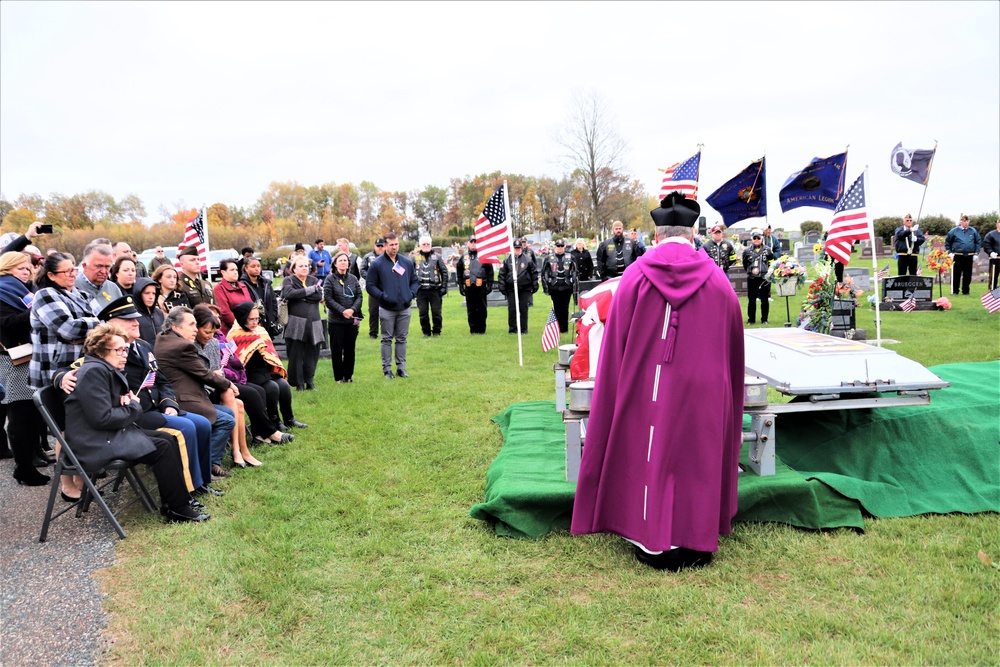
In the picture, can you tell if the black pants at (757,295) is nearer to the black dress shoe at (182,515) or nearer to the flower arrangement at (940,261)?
the flower arrangement at (940,261)

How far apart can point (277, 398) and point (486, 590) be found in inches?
165

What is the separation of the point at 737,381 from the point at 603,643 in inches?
68.3

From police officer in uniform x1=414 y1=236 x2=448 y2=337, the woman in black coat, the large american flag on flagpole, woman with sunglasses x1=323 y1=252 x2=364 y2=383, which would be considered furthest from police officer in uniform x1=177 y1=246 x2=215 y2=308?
the large american flag on flagpole

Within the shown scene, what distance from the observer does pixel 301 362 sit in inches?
371

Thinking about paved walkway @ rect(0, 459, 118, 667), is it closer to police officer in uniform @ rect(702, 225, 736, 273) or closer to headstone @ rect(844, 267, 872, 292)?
police officer in uniform @ rect(702, 225, 736, 273)

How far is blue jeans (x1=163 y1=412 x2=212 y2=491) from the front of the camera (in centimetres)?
526

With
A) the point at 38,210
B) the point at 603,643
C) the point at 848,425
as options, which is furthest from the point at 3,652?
the point at 38,210

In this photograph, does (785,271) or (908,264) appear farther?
(908,264)

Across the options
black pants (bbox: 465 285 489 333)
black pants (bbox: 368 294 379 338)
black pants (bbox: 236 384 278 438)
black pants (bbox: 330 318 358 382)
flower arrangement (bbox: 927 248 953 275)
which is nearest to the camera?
black pants (bbox: 236 384 278 438)

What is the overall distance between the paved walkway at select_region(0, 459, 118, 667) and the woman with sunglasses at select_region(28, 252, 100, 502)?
44cm

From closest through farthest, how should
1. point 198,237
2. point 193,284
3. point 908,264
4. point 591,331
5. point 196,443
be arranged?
point 196,443, point 591,331, point 193,284, point 198,237, point 908,264

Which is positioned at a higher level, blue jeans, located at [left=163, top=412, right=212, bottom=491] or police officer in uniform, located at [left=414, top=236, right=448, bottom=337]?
police officer in uniform, located at [left=414, top=236, right=448, bottom=337]

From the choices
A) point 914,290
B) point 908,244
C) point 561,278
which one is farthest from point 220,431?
point 908,244

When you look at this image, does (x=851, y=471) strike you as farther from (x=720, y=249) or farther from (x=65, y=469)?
(x=720, y=249)
